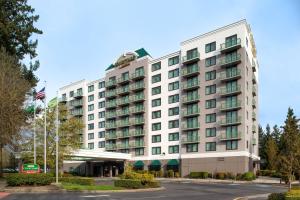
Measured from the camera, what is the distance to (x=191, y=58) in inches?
3029

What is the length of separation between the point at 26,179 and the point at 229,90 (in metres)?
45.6

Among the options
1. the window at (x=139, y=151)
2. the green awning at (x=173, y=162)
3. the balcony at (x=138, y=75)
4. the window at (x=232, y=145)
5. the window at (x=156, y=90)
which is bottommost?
the green awning at (x=173, y=162)

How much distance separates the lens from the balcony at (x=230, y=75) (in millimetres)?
69037

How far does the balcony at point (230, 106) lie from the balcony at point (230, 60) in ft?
23.2

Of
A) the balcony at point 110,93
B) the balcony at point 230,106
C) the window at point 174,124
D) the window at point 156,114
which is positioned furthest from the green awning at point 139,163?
the balcony at point 230,106

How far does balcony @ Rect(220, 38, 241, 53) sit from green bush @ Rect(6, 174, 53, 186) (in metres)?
45.3

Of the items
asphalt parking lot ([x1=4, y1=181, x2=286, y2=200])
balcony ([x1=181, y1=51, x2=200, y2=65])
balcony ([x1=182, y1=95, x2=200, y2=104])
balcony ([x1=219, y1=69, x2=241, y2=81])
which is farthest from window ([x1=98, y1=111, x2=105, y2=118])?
asphalt parking lot ([x1=4, y1=181, x2=286, y2=200])

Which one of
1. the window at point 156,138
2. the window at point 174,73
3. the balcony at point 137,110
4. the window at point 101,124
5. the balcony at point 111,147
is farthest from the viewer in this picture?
the window at point 101,124

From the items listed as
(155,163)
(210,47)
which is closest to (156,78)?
(210,47)

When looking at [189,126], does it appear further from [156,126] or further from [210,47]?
[210,47]

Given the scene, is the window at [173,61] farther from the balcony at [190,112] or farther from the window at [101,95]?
the window at [101,95]

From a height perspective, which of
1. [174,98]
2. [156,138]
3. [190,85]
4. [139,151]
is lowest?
[139,151]

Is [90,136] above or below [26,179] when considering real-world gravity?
above

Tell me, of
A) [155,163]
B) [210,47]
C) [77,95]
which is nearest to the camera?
[210,47]
